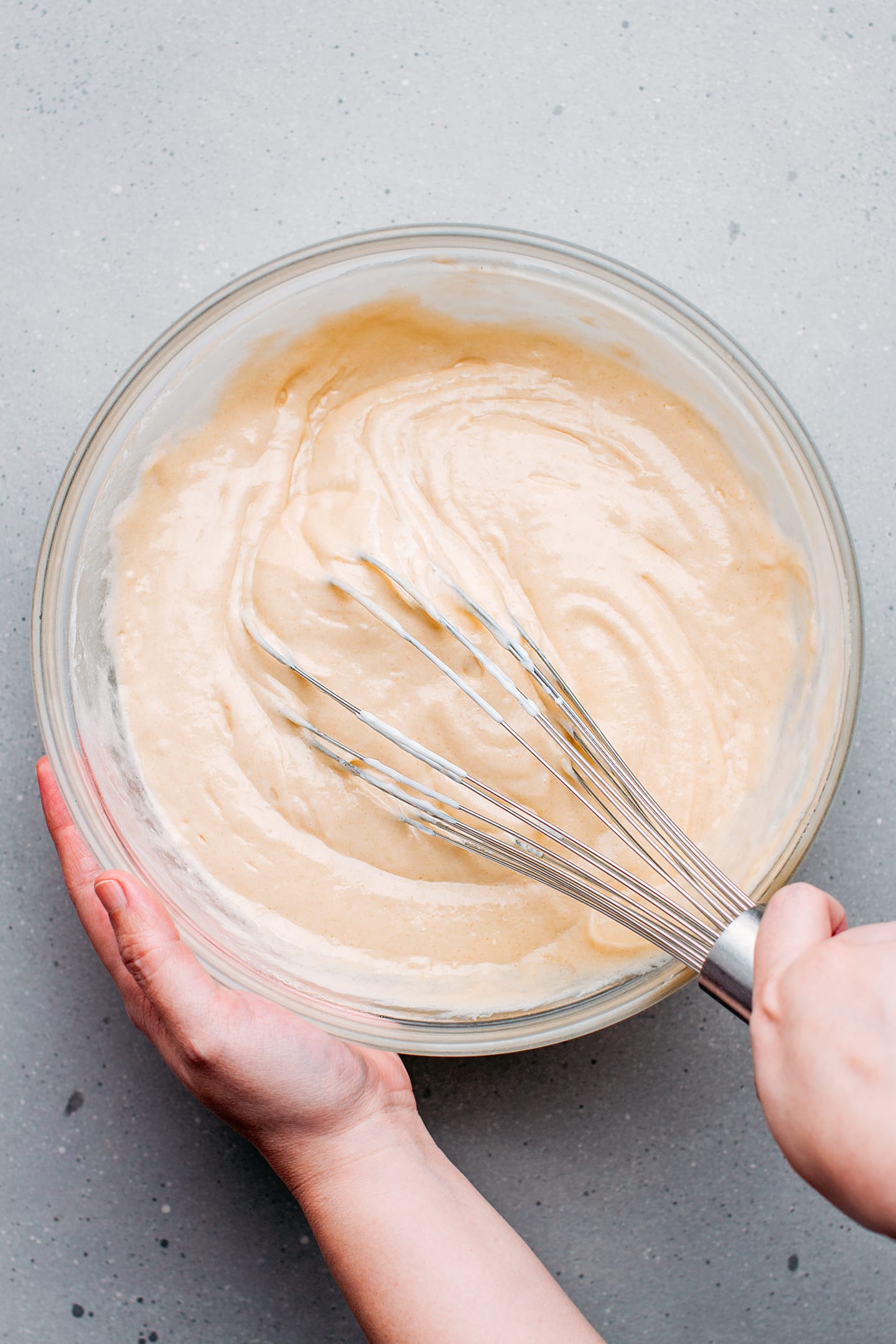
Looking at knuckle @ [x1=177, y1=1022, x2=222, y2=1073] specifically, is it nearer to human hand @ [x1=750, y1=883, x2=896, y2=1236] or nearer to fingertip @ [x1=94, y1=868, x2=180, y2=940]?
fingertip @ [x1=94, y1=868, x2=180, y2=940]

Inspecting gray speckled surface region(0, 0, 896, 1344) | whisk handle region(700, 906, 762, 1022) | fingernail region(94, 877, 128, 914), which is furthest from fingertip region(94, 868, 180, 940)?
whisk handle region(700, 906, 762, 1022)

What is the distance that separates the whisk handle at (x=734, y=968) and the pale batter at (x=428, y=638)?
26cm

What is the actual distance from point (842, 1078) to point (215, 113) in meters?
1.28

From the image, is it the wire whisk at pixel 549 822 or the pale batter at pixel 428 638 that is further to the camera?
the pale batter at pixel 428 638

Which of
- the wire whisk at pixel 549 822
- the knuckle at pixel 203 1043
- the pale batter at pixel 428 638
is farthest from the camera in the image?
the pale batter at pixel 428 638

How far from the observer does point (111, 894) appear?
99cm

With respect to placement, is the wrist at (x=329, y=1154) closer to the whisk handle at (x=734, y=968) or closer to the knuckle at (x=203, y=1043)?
the knuckle at (x=203, y=1043)

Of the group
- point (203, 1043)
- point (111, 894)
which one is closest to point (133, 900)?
point (111, 894)

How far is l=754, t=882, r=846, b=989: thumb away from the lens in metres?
0.74

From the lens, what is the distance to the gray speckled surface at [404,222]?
118cm

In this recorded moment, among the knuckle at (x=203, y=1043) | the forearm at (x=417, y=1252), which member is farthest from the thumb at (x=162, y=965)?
the forearm at (x=417, y=1252)

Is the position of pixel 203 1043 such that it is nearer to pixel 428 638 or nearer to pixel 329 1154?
pixel 329 1154

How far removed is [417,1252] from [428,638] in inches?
26.9

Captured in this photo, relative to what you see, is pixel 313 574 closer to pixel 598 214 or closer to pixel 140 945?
pixel 140 945
